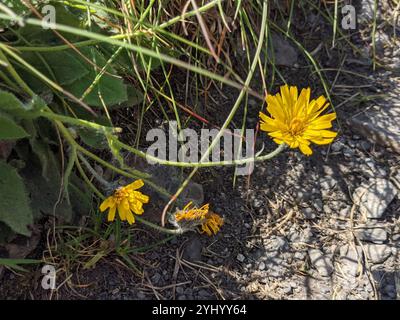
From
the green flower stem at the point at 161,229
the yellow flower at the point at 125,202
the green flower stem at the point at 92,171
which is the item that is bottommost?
the green flower stem at the point at 161,229

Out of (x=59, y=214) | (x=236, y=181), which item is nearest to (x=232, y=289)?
(x=236, y=181)

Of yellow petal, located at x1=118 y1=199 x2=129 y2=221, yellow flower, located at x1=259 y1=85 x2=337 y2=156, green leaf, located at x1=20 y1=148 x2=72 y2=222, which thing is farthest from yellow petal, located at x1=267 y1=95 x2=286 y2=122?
green leaf, located at x1=20 y1=148 x2=72 y2=222

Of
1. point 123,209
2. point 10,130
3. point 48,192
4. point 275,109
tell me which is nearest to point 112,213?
point 123,209

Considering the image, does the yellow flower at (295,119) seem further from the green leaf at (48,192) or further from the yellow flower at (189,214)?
the green leaf at (48,192)

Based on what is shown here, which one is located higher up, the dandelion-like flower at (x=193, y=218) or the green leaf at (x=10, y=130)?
the green leaf at (x=10, y=130)

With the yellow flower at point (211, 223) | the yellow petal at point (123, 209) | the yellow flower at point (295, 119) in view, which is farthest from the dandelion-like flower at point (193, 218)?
the yellow flower at point (295, 119)

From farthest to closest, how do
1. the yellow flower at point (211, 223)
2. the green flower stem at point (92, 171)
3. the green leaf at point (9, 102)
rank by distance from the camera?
the yellow flower at point (211, 223), the green flower stem at point (92, 171), the green leaf at point (9, 102)

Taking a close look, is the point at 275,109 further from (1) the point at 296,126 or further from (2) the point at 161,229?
(2) the point at 161,229

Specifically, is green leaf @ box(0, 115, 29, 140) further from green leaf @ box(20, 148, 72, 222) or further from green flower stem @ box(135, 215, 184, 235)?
green flower stem @ box(135, 215, 184, 235)
